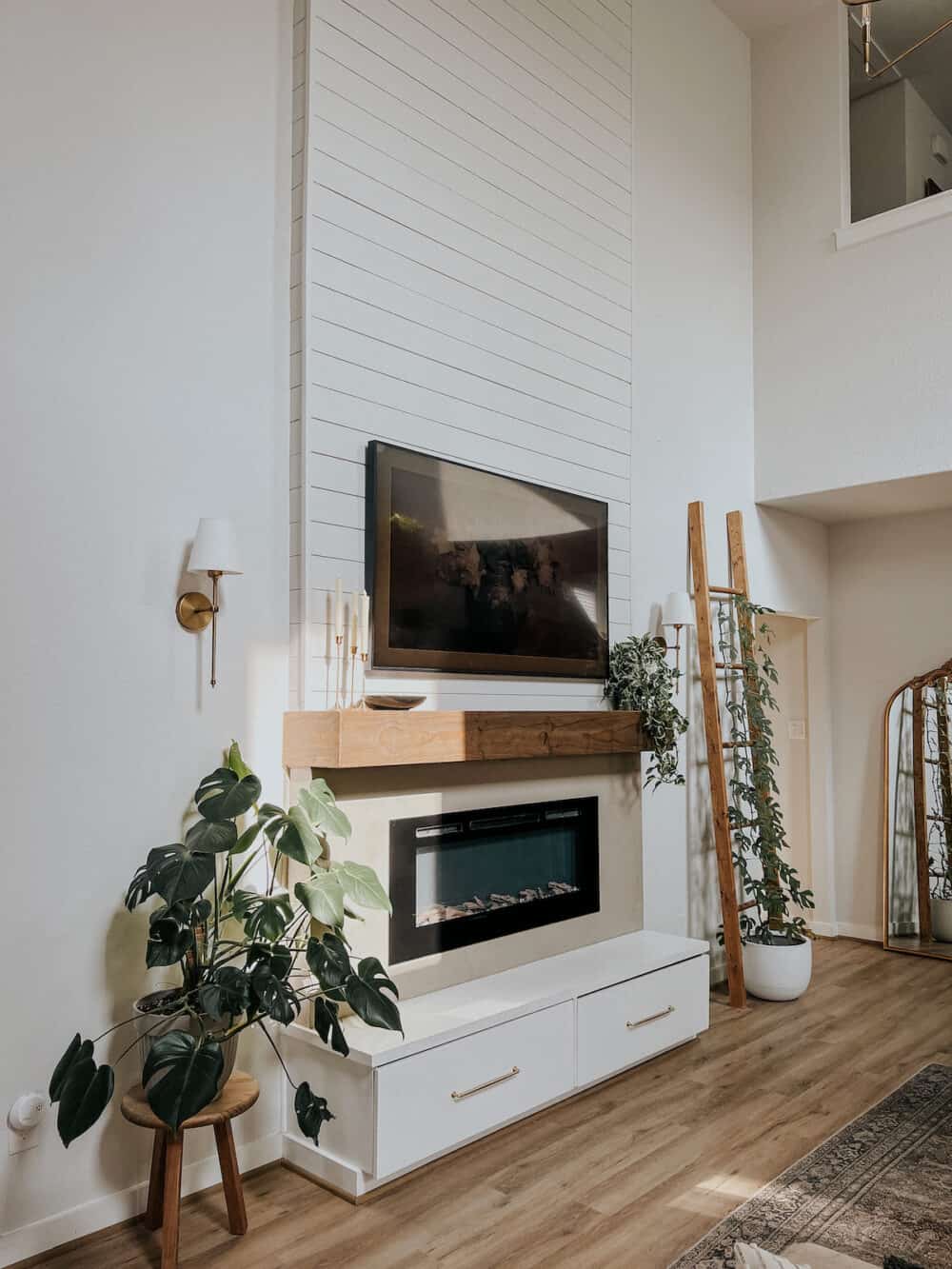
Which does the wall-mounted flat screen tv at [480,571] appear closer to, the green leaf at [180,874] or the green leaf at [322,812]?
the green leaf at [322,812]

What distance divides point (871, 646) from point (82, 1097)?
200 inches

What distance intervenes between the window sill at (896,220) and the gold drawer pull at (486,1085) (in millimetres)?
4389

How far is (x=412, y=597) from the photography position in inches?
138

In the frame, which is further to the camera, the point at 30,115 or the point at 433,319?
the point at 433,319

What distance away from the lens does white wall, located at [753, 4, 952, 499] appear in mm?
4988

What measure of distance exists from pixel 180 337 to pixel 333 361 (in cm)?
55

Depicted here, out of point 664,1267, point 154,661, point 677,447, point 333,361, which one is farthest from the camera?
point 677,447

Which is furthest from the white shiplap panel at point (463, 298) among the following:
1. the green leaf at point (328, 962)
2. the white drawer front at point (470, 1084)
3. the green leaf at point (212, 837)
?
the white drawer front at point (470, 1084)

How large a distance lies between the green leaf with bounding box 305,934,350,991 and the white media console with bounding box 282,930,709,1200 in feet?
0.93

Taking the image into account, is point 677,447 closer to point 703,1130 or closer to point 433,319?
point 433,319

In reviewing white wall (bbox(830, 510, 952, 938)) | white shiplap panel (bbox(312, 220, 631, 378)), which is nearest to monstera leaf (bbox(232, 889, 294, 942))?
white shiplap panel (bbox(312, 220, 631, 378))

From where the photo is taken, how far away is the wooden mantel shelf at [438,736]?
299 centimetres

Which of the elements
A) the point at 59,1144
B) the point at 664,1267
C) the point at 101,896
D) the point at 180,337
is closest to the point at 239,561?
the point at 180,337

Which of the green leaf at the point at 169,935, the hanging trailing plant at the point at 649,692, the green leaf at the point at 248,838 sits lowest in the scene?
the green leaf at the point at 169,935
